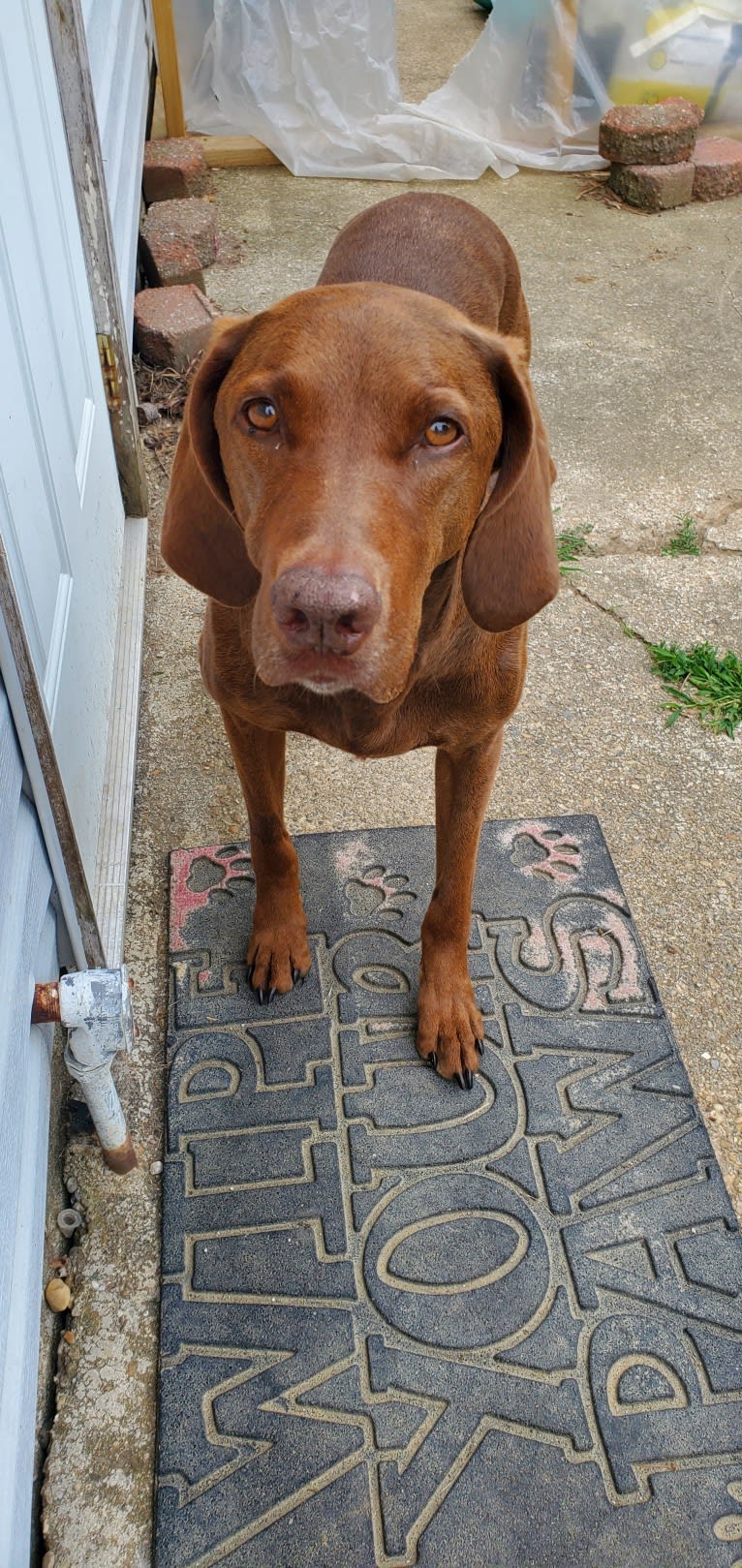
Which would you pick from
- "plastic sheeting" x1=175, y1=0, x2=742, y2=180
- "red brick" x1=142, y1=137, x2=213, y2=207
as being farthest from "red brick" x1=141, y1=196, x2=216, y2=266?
"plastic sheeting" x1=175, y1=0, x2=742, y2=180

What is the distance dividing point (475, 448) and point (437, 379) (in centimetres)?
13

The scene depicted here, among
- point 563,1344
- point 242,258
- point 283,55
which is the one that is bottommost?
point 563,1344

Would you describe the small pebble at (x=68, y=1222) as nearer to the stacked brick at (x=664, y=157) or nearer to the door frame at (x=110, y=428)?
the door frame at (x=110, y=428)

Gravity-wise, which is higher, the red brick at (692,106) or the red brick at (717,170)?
the red brick at (692,106)

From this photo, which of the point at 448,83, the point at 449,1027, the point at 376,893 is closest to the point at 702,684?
the point at 376,893

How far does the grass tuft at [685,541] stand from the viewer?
12.4ft

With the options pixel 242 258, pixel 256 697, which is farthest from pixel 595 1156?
pixel 242 258

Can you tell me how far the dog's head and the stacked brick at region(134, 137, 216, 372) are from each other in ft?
7.00

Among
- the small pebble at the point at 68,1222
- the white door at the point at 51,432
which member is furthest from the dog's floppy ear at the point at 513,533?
the small pebble at the point at 68,1222

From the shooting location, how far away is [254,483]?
1718mm

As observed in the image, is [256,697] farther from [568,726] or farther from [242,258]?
[242,258]

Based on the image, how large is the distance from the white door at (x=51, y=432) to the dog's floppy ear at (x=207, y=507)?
11.1 inches

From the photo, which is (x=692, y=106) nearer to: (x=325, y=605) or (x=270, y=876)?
(x=270, y=876)

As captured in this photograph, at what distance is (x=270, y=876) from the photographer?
8.20ft
